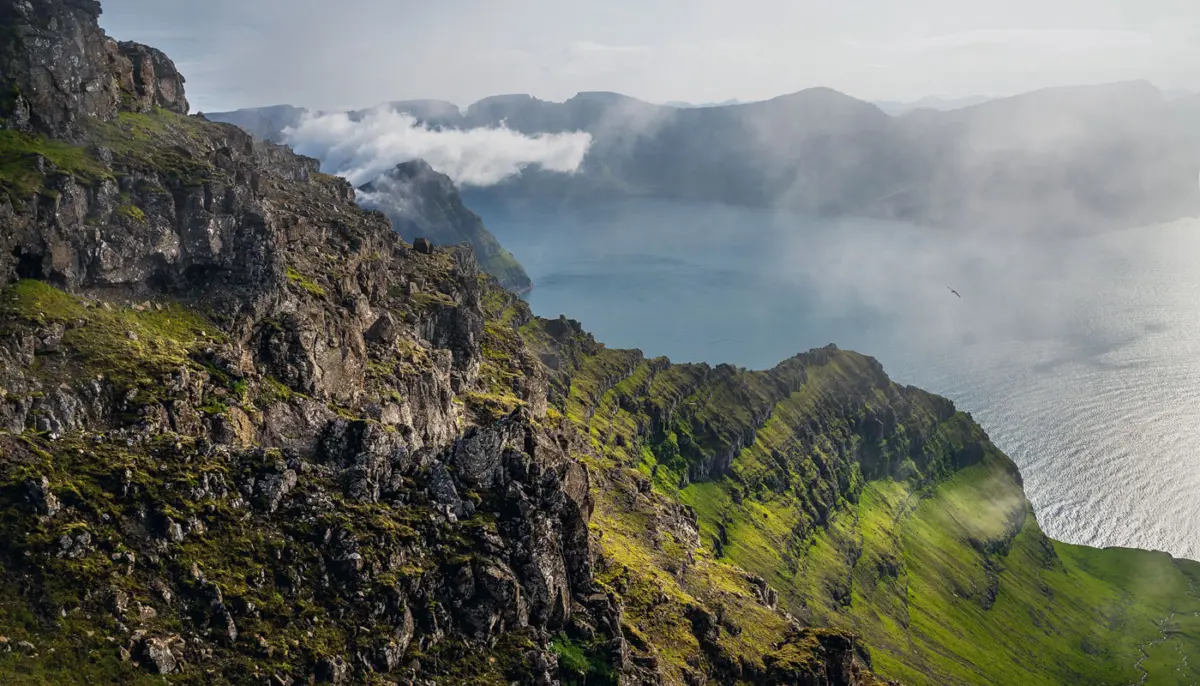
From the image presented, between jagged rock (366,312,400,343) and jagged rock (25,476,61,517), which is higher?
jagged rock (366,312,400,343)

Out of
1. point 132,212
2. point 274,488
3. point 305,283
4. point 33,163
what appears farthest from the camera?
point 305,283

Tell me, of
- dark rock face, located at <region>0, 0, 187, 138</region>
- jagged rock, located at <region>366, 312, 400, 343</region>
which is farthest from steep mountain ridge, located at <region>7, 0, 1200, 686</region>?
jagged rock, located at <region>366, 312, 400, 343</region>

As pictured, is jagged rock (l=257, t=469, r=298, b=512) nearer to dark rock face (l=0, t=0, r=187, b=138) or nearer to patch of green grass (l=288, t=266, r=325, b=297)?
patch of green grass (l=288, t=266, r=325, b=297)

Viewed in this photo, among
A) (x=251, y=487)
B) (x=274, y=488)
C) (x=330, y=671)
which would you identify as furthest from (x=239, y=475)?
(x=330, y=671)

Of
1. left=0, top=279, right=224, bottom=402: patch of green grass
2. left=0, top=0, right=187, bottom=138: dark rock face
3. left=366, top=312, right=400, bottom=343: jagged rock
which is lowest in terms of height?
left=0, top=279, right=224, bottom=402: patch of green grass

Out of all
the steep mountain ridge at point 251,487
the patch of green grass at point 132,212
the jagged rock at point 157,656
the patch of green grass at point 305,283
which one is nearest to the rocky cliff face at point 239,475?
the jagged rock at point 157,656

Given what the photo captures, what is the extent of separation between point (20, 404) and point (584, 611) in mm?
54251

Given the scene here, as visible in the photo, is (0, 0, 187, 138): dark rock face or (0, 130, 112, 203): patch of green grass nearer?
(0, 130, 112, 203): patch of green grass

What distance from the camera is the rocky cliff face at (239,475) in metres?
61.8

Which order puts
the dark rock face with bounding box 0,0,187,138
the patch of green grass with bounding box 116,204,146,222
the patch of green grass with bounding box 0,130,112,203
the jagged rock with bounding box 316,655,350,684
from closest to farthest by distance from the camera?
the jagged rock with bounding box 316,655,350,684 → the patch of green grass with bounding box 0,130,112,203 → the patch of green grass with bounding box 116,204,146,222 → the dark rock face with bounding box 0,0,187,138

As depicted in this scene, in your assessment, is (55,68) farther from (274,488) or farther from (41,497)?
(41,497)

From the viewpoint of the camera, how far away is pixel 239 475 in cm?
7369

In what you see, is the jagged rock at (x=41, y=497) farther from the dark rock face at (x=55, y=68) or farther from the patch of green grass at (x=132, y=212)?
the dark rock face at (x=55, y=68)

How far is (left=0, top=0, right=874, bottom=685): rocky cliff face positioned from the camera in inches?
2435
